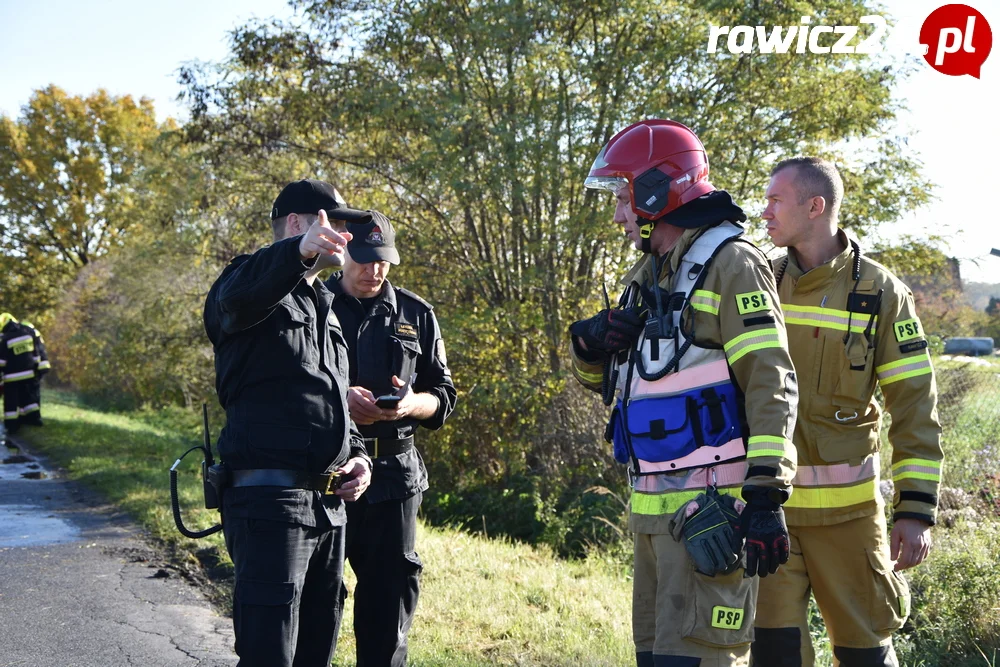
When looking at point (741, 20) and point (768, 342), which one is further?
point (741, 20)

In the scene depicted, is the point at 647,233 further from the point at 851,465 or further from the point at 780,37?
the point at 780,37

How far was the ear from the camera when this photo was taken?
13.0 ft

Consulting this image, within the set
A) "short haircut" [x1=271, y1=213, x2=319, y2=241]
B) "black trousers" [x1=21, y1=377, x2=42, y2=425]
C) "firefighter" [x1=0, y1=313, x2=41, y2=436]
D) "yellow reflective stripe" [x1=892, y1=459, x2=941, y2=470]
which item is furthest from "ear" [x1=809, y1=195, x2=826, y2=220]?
"black trousers" [x1=21, y1=377, x2=42, y2=425]

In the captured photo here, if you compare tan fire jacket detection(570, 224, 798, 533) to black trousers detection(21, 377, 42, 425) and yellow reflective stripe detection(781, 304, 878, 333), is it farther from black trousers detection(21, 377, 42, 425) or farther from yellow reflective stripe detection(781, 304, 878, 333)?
black trousers detection(21, 377, 42, 425)

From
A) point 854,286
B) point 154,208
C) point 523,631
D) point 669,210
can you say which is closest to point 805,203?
point 854,286

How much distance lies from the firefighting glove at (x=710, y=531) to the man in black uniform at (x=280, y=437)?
52.2 inches

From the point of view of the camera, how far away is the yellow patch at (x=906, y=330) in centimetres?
381

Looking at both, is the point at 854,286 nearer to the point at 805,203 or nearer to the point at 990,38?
the point at 805,203

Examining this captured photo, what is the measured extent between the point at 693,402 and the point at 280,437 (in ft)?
4.80

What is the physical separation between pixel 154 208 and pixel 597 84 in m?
9.56

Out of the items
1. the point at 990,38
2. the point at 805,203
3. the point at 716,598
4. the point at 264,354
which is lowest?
the point at 716,598

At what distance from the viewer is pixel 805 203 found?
13.0 ft

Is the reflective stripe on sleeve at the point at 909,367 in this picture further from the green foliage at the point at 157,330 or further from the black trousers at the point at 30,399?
the black trousers at the point at 30,399

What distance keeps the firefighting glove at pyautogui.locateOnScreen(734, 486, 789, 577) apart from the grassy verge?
196 centimetres
